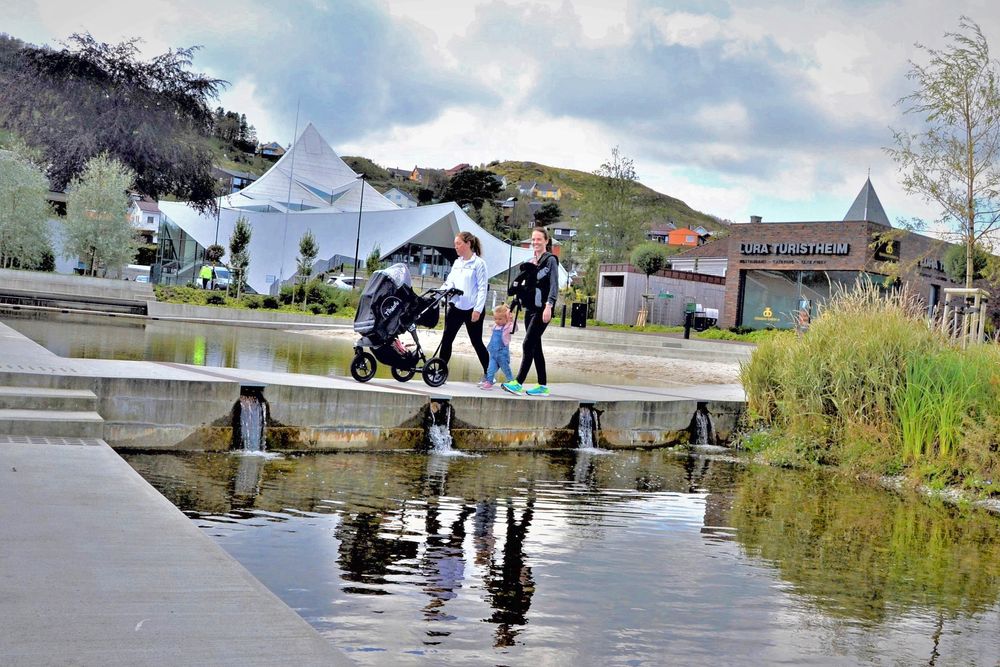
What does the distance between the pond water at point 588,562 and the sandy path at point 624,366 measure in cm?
1107

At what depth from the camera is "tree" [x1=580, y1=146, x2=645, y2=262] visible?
69.1 meters

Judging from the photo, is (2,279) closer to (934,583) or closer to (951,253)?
(951,253)

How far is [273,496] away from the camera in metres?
6.26

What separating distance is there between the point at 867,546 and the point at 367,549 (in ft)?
10.4

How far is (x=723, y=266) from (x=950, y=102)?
3617cm

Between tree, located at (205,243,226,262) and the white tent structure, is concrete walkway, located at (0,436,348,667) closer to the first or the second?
the white tent structure

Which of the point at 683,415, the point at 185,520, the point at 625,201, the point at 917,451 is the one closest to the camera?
the point at 185,520

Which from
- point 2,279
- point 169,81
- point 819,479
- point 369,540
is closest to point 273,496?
point 369,540

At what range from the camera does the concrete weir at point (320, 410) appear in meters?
7.77

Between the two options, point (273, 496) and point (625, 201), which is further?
point (625, 201)

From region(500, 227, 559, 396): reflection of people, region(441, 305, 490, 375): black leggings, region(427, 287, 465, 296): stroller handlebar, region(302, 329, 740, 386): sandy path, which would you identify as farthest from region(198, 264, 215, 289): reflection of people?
region(427, 287, 465, 296): stroller handlebar

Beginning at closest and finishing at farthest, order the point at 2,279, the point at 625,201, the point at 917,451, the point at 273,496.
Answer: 1. the point at 273,496
2. the point at 917,451
3. the point at 2,279
4. the point at 625,201

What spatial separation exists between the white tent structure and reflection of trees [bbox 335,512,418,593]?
213 feet

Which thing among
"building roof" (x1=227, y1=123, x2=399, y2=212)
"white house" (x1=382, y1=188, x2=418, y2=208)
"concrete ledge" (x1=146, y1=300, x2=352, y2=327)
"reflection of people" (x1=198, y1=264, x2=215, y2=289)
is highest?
"white house" (x1=382, y1=188, x2=418, y2=208)
